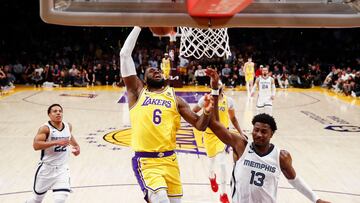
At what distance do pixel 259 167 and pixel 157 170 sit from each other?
1111 mm

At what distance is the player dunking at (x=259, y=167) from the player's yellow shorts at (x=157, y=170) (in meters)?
0.80

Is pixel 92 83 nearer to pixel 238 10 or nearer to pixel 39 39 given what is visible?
pixel 39 39

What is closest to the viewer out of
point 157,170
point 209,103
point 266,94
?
point 209,103

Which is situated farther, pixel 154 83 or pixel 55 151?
pixel 55 151

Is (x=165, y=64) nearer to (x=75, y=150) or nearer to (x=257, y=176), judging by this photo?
(x=75, y=150)

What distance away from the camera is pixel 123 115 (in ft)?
45.9

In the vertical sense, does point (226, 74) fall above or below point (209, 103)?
below

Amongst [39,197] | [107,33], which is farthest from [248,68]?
[39,197]

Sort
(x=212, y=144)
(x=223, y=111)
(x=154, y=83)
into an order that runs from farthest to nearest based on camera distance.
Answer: (x=223, y=111), (x=212, y=144), (x=154, y=83)

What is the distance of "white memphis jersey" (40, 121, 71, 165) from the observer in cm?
A: 555

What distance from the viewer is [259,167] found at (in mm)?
3920

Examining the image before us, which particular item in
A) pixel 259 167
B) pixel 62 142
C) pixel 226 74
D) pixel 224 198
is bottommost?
pixel 224 198

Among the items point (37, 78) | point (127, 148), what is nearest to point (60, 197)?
point (127, 148)

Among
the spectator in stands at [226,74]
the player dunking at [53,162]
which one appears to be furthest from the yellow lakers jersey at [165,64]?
the player dunking at [53,162]
